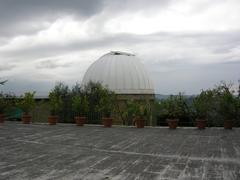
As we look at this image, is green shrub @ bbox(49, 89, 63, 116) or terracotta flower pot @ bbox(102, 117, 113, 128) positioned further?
green shrub @ bbox(49, 89, 63, 116)

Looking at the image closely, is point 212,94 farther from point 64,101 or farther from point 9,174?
point 9,174

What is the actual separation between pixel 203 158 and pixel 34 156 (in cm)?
349

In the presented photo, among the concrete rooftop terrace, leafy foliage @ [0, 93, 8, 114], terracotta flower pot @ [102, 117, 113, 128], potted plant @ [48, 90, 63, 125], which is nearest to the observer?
the concrete rooftop terrace

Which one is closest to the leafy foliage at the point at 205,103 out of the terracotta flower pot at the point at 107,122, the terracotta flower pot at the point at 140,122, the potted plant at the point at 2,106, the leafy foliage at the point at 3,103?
the terracotta flower pot at the point at 140,122

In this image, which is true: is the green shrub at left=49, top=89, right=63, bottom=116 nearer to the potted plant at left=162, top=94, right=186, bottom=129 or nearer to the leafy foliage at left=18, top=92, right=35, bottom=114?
the leafy foliage at left=18, top=92, right=35, bottom=114

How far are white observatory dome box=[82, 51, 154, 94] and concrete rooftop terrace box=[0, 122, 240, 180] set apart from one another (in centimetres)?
1377

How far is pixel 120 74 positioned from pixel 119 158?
1766 centimetres

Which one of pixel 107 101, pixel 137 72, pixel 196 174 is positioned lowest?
pixel 196 174

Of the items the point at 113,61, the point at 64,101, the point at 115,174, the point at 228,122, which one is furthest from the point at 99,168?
the point at 113,61

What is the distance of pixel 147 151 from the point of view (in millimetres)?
7910

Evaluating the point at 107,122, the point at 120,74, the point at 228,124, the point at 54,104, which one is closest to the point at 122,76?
the point at 120,74

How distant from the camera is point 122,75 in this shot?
2455cm

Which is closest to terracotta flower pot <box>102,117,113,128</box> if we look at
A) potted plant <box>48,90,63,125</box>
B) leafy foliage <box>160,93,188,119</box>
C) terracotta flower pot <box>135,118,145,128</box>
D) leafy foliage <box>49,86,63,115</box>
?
terracotta flower pot <box>135,118,145,128</box>

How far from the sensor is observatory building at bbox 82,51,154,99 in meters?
24.0
